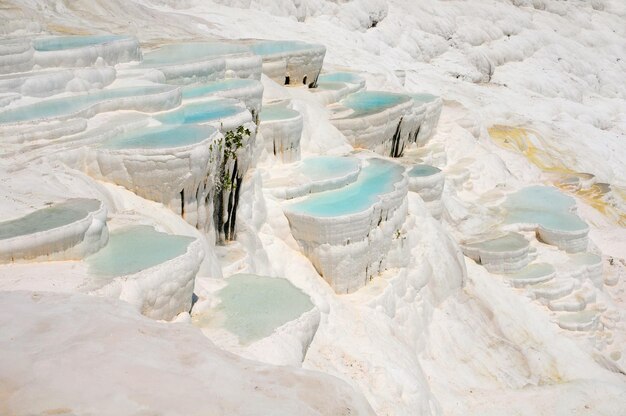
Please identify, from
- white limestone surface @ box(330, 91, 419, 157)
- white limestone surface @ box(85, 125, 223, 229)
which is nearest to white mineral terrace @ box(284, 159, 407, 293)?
white limestone surface @ box(85, 125, 223, 229)

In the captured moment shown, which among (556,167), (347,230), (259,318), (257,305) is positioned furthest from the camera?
(556,167)

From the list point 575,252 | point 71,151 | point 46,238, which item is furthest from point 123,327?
point 575,252

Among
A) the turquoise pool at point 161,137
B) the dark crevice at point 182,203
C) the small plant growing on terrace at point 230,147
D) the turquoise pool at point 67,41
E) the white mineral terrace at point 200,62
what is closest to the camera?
the turquoise pool at point 161,137

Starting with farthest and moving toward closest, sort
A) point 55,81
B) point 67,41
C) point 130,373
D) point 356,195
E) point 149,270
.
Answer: point 67,41, point 356,195, point 55,81, point 149,270, point 130,373

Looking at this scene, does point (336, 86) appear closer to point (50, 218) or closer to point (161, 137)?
point (161, 137)

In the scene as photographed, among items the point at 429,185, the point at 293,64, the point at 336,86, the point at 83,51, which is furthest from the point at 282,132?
the point at 336,86

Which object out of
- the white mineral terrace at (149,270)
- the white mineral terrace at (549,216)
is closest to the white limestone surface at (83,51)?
the white mineral terrace at (149,270)

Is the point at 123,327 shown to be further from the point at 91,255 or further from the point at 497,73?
the point at 497,73

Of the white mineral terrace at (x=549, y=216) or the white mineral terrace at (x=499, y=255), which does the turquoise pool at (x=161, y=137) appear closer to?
the white mineral terrace at (x=499, y=255)
